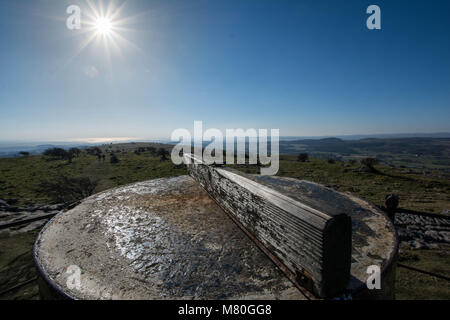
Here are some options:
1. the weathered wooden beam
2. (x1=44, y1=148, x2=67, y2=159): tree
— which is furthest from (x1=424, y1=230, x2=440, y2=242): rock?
(x1=44, y1=148, x2=67, y2=159): tree

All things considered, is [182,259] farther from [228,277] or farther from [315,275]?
[315,275]

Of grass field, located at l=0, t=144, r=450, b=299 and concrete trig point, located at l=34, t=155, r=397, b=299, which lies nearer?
concrete trig point, located at l=34, t=155, r=397, b=299

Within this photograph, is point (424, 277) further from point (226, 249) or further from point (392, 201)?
point (226, 249)

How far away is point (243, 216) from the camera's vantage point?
2.62 metres

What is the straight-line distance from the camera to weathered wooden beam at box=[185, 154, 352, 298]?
1454mm

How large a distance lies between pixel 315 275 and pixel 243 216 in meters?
1.18

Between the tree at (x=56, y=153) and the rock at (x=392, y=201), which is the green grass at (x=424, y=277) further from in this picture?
the tree at (x=56, y=153)

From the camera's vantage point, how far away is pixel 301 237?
5.38 feet

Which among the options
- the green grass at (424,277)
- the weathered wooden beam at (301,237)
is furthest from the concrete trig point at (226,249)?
the green grass at (424,277)

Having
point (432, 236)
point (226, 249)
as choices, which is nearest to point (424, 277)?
point (432, 236)

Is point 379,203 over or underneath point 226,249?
underneath

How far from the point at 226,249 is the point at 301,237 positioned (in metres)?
0.99

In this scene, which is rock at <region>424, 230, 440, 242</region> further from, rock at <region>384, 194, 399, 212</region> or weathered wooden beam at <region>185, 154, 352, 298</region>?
weathered wooden beam at <region>185, 154, 352, 298</region>
